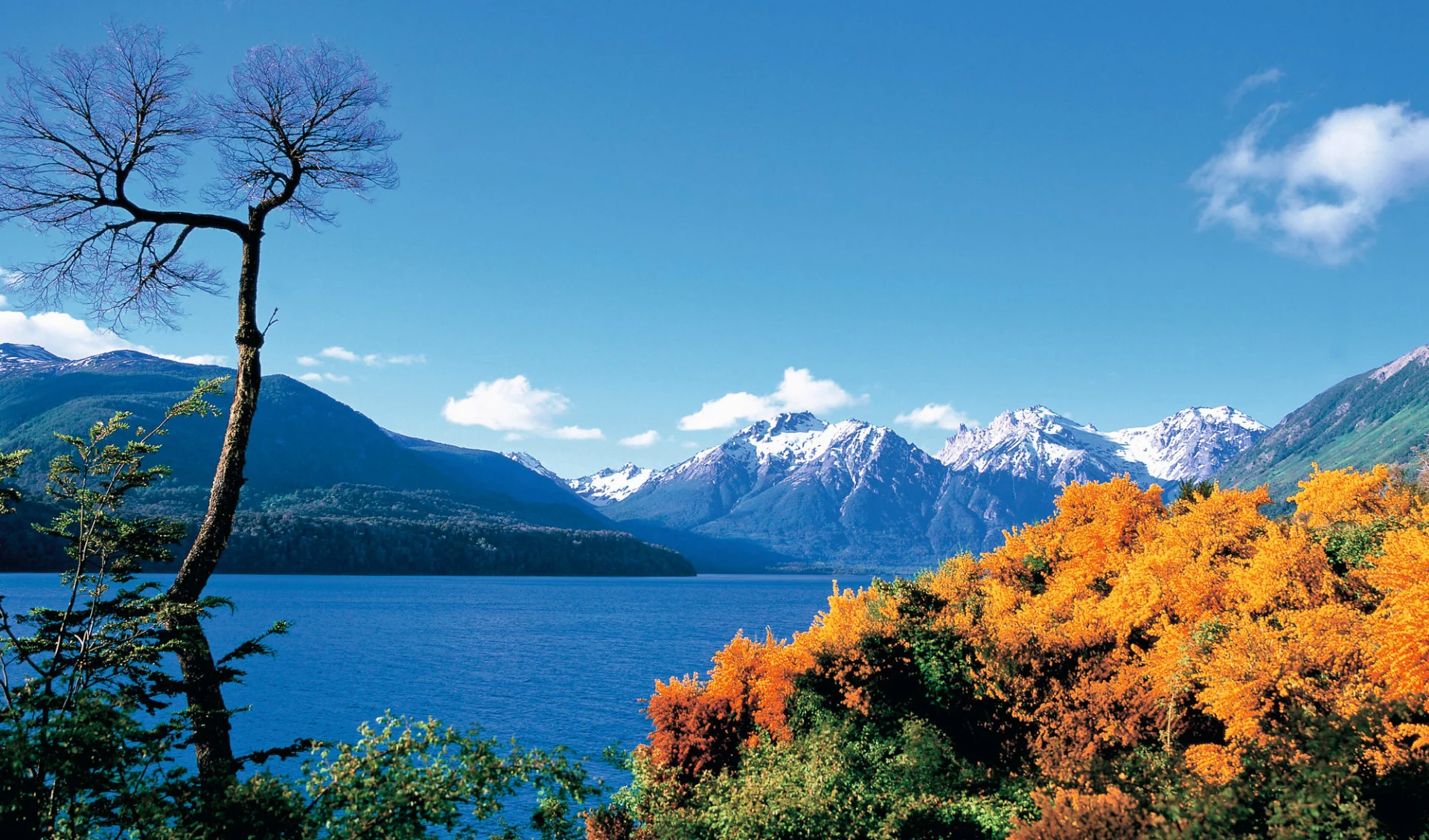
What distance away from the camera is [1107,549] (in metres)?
43.2

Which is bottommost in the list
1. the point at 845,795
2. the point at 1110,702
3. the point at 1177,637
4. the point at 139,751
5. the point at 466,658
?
the point at 466,658

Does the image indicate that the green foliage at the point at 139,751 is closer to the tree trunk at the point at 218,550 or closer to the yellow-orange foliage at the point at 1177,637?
the tree trunk at the point at 218,550

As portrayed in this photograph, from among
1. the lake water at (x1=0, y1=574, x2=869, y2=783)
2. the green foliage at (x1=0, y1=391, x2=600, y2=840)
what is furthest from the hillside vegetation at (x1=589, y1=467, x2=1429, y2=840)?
the lake water at (x1=0, y1=574, x2=869, y2=783)

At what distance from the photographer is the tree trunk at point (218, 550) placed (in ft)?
31.3

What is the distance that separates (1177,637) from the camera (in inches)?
1104

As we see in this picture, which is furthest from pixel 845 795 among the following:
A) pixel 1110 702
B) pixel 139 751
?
pixel 139 751

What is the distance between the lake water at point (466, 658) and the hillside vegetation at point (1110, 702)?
15.2 metres

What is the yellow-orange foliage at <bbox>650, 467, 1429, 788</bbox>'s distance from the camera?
20.4m

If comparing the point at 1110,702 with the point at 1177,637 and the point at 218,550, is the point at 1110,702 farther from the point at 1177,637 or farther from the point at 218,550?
the point at 218,550

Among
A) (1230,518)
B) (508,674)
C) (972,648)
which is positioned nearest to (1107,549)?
(1230,518)

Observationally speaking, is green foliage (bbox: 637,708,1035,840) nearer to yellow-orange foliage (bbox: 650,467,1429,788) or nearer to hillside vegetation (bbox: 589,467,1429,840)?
hillside vegetation (bbox: 589,467,1429,840)

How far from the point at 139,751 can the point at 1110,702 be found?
28.5m

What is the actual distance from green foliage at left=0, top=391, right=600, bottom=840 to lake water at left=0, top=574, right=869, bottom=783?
36.7 ft

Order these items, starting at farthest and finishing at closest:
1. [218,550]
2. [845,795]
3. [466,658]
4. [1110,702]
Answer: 1. [466,658]
2. [1110,702]
3. [845,795]
4. [218,550]
